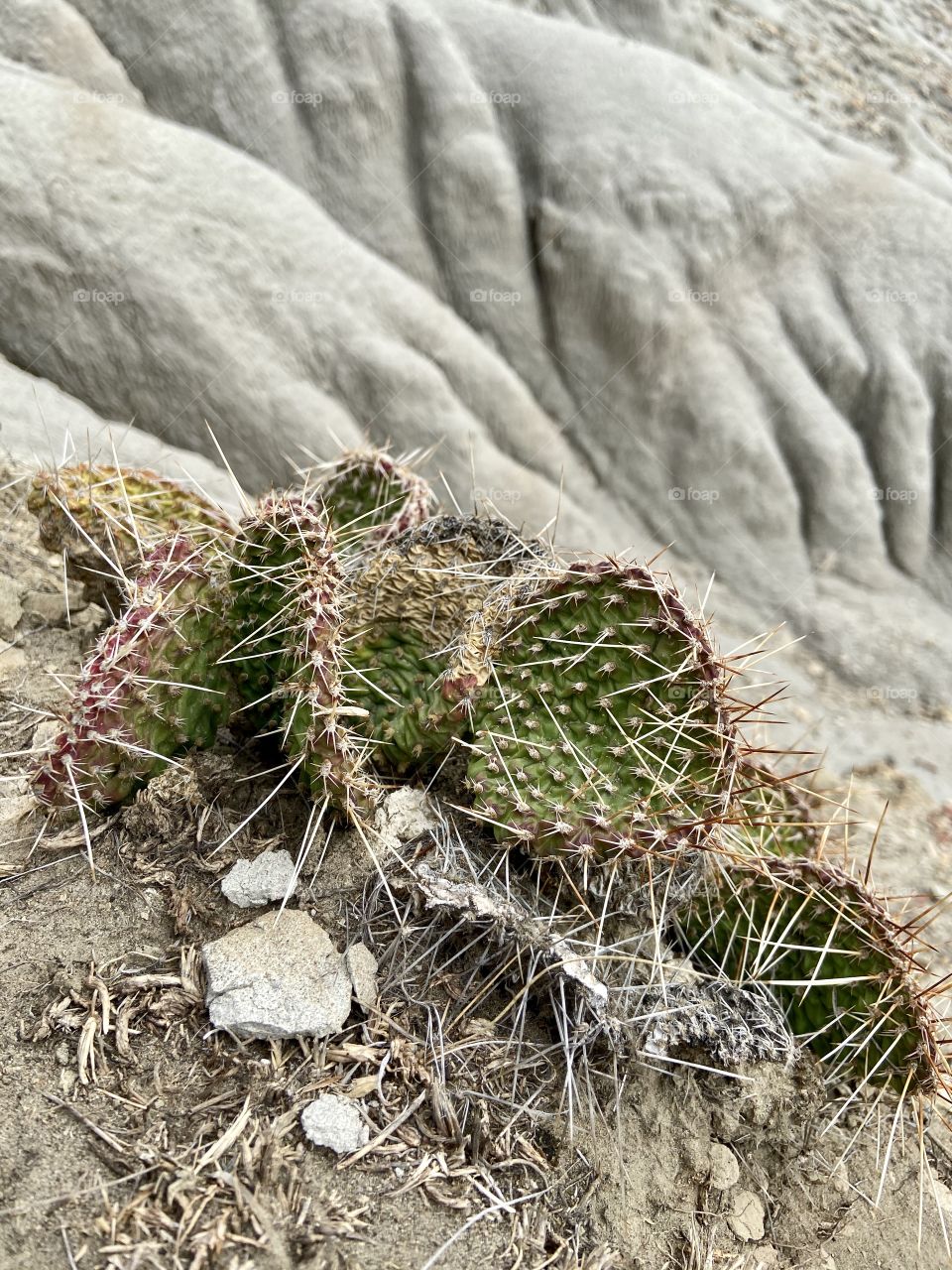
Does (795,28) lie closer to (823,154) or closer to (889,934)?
(823,154)

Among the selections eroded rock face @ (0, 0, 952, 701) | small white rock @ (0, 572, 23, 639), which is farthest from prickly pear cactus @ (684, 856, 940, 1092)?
eroded rock face @ (0, 0, 952, 701)

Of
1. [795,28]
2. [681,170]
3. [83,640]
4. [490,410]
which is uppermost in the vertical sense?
[795,28]

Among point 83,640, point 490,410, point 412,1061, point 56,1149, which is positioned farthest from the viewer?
point 490,410

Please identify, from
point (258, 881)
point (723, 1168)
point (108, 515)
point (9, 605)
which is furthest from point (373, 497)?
point (723, 1168)

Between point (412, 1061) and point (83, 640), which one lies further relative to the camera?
point (83, 640)

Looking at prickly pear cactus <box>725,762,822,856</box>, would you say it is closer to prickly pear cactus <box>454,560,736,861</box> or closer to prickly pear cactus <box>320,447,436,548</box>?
prickly pear cactus <box>454,560,736,861</box>

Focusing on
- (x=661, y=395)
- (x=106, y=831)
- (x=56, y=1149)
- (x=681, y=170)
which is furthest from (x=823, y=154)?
(x=56, y=1149)
